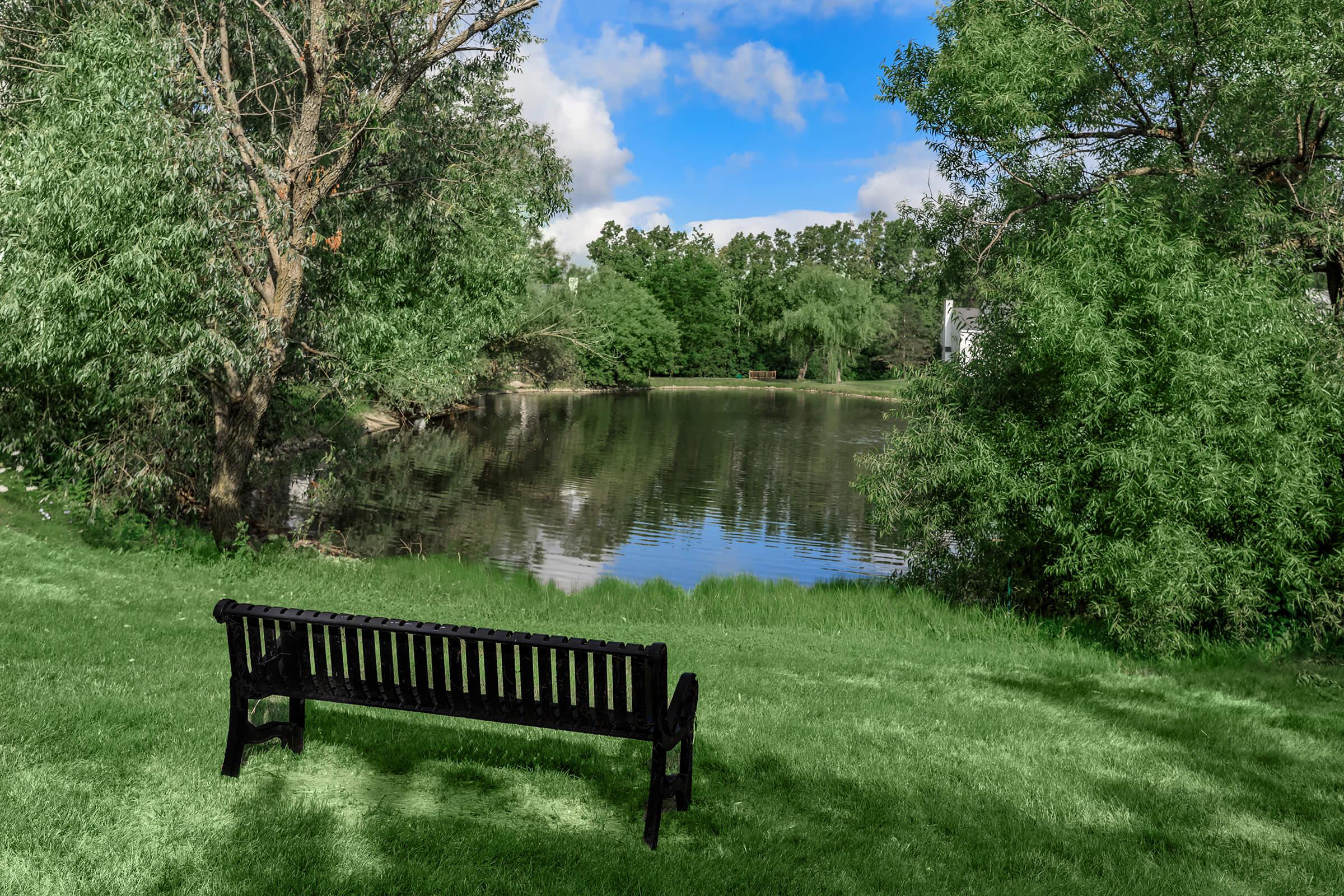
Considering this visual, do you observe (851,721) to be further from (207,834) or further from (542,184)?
(542,184)

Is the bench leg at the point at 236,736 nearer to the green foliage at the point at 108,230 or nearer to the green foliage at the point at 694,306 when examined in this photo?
the green foliage at the point at 108,230

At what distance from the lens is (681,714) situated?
479 centimetres

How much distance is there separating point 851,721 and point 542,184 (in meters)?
14.9

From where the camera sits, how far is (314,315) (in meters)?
15.0

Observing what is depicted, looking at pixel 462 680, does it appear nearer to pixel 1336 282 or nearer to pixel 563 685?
pixel 563 685

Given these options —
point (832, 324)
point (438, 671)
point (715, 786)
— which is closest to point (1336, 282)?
point (715, 786)

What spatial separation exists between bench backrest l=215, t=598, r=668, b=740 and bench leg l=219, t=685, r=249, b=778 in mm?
81

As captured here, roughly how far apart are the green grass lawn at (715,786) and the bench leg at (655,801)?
68 millimetres

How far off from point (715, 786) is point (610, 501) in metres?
20.8

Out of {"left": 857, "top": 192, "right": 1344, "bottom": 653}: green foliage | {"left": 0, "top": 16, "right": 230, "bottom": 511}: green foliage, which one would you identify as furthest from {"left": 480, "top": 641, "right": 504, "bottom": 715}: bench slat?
{"left": 0, "top": 16, "right": 230, "bottom": 511}: green foliage

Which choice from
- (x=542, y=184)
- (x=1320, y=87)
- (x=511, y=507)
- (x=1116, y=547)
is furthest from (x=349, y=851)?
(x=511, y=507)

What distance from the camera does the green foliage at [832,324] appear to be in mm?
88688

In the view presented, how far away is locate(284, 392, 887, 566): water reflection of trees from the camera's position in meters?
21.3

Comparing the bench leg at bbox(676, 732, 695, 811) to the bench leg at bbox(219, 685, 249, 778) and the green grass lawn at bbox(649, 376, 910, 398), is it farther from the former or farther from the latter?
the green grass lawn at bbox(649, 376, 910, 398)
